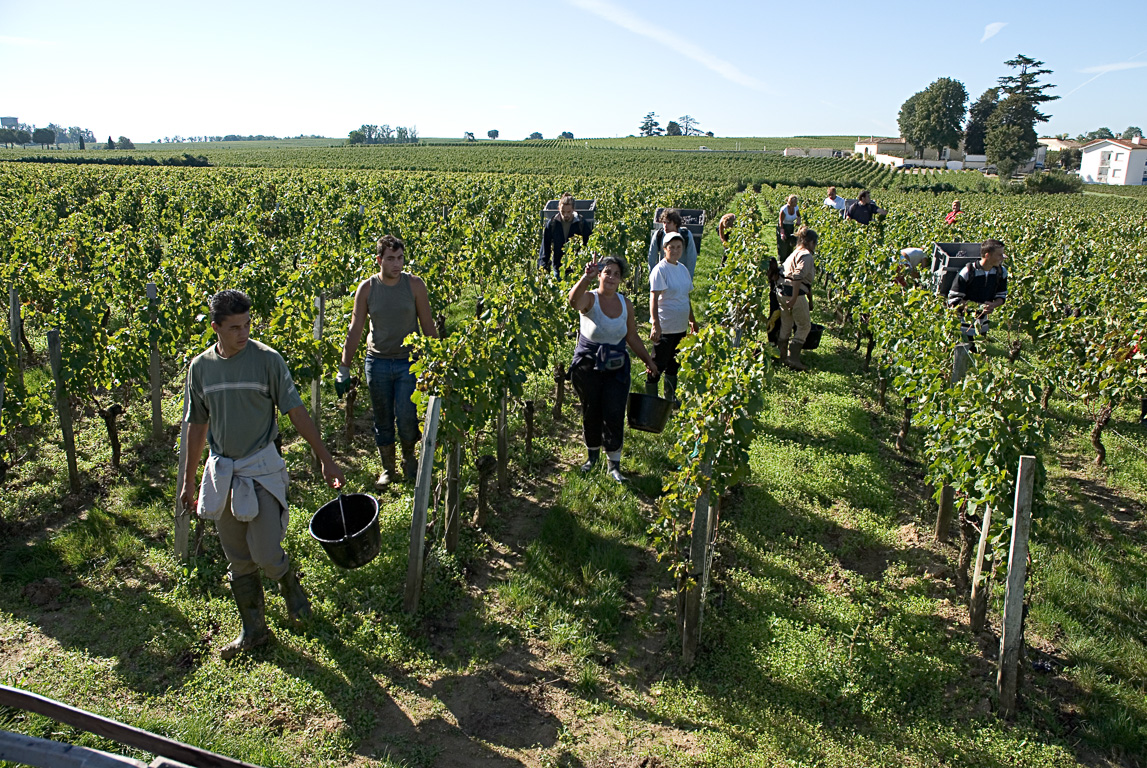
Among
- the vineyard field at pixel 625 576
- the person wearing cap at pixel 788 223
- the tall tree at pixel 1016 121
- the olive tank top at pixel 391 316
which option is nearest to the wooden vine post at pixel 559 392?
the vineyard field at pixel 625 576

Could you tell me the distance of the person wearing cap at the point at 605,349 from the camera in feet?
17.2

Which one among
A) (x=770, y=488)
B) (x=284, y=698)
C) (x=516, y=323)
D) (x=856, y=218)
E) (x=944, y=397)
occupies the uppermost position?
(x=856, y=218)

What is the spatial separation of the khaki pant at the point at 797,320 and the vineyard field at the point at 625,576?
689 mm

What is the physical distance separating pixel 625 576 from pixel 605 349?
1650 mm

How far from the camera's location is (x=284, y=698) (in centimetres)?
355

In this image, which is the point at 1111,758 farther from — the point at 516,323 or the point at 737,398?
the point at 516,323

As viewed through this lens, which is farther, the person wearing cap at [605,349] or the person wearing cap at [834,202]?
the person wearing cap at [834,202]

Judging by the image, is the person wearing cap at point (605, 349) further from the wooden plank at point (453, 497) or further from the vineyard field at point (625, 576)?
the wooden plank at point (453, 497)

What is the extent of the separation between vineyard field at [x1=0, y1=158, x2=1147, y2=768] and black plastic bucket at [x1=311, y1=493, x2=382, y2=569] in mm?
427

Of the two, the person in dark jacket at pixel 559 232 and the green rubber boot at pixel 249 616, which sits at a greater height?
the person in dark jacket at pixel 559 232

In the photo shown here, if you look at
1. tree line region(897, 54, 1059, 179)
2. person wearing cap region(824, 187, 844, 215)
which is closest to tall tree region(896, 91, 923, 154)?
tree line region(897, 54, 1059, 179)

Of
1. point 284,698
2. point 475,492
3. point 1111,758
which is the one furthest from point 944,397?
point 284,698

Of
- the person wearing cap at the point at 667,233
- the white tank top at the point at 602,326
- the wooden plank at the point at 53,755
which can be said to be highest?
the person wearing cap at the point at 667,233

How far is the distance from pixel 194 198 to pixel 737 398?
792 inches
